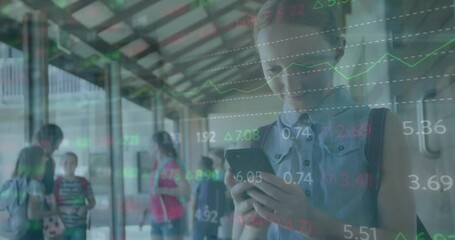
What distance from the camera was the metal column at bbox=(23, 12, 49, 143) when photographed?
1.75 m

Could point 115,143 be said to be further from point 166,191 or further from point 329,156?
point 329,156

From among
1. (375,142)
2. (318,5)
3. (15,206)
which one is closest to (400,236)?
(375,142)

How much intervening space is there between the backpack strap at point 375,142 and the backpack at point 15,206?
110cm

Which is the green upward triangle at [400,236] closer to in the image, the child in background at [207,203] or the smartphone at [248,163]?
the smartphone at [248,163]

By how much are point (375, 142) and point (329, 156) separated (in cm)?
12

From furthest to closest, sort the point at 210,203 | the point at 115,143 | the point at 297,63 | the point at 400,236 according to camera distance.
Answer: the point at 115,143, the point at 210,203, the point at 297,63, the point at 400,236

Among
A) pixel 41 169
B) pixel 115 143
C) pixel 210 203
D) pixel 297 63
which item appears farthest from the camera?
pixel 41 169

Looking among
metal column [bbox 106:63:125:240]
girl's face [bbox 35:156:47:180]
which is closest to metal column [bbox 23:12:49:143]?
girl's face [bbox 35:156:47:180]

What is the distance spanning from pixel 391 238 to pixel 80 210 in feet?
3.07

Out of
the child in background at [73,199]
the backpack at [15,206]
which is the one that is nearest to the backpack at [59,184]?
the child in background at [73,199]

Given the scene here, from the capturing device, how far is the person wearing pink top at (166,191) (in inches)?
61.0

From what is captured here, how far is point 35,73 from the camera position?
179 centimetres

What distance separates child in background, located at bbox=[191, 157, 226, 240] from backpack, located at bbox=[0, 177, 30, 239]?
60 centimetres

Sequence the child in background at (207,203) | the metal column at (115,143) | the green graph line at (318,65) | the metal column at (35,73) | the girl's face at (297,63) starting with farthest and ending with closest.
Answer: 1. the metal column at (35,73)
2. the metal column at (115,143)
3. the child in background at (207,203)
4. the girl's face at (297,63)
5. the green graph line at (318,65)
